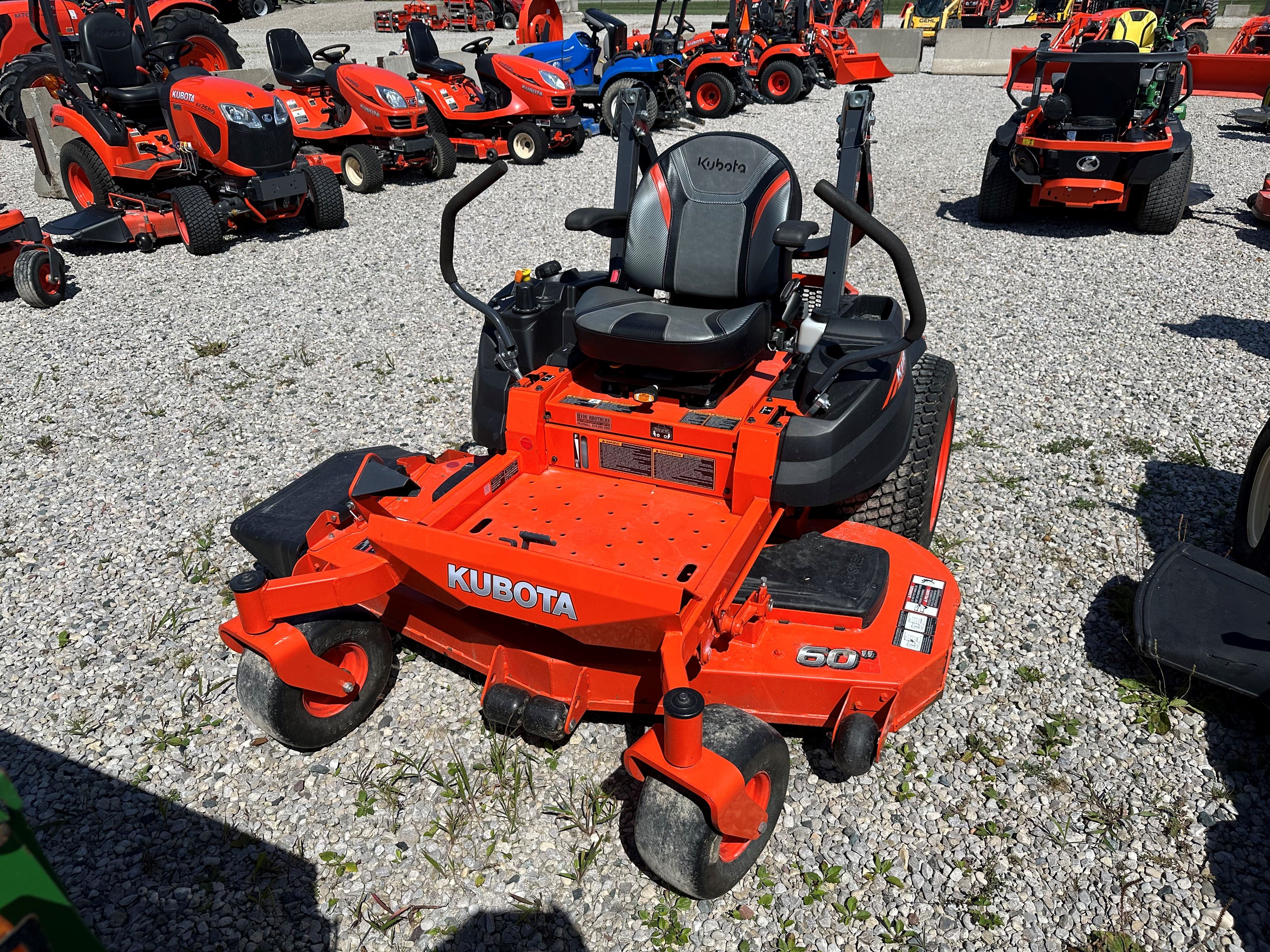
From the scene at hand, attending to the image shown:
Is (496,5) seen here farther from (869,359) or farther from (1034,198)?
(869,359)

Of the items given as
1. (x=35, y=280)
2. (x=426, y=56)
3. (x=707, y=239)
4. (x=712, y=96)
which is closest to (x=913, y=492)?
(x=707, y=239)

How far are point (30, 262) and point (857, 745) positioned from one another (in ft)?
23.3

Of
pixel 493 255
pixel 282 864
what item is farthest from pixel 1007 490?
pixel 493 255

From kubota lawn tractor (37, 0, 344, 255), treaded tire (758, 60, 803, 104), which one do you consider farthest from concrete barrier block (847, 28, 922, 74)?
kubota lawn tractor (37, 0, 344, 255)

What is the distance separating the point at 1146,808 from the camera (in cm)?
269

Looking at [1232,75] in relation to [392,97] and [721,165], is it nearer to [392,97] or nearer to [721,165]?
[392,97]

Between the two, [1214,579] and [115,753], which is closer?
[115,753]

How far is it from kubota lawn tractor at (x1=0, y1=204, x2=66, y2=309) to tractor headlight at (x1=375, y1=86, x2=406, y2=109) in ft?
13.1

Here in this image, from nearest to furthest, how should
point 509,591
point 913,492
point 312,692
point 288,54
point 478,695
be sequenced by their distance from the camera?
point 509,591, point 312,692, point 478,695, point 913,492, point 288,54

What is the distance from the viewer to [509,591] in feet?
8.18

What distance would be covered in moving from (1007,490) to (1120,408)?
1331mm

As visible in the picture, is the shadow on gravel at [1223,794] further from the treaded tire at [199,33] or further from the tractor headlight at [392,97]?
the treaded tire at [199,33]

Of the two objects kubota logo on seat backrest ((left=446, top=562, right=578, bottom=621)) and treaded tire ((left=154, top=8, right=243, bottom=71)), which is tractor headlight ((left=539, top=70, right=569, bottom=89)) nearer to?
treaded tire ((left=154, top=8, right=243, bottom=71))

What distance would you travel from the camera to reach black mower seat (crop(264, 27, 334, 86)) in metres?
10.3
